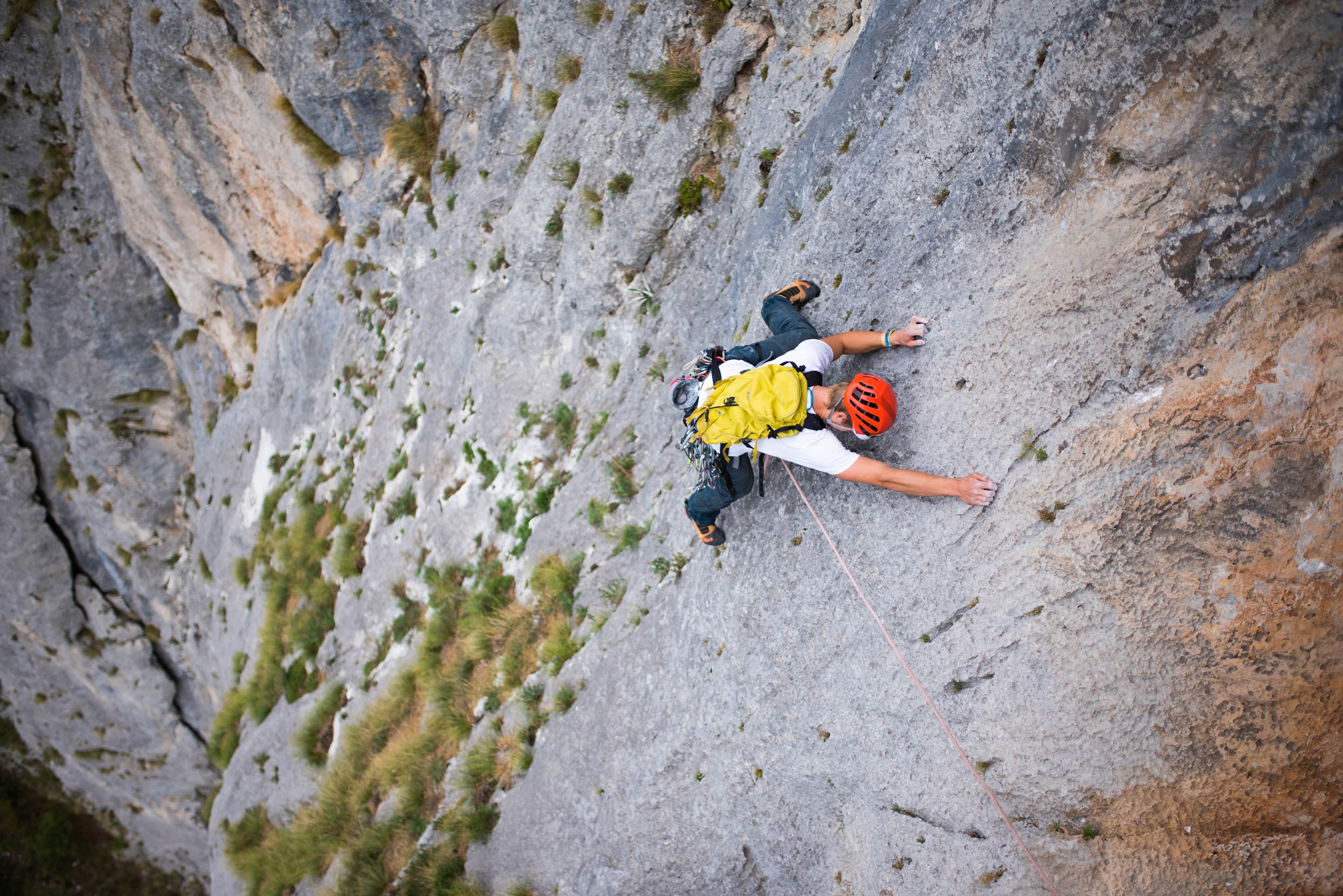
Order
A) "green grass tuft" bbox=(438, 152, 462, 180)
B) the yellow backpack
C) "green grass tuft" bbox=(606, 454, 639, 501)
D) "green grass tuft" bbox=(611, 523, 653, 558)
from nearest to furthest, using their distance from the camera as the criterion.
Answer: the yellow backpack
"green grass tuft" bbox=(611, 523, 653, 558)
"green grass tuft" bbox=(606, 454, 639, 501)
"green grass tuft" bbox=(438, 152, 462, 180)

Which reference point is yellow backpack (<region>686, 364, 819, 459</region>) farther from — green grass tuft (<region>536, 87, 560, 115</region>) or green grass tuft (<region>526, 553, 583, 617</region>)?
green grass tuft (<region>536, 87, 560, 115</region>)

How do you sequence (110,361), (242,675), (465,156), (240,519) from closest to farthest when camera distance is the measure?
(465,156) → (242,675) → (240,519) → (110,361)

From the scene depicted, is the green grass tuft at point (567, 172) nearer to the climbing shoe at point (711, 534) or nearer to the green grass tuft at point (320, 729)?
the climbing shoe at point (711, 534)

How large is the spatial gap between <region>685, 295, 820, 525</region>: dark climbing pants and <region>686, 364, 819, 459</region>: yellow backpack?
49 centimetres

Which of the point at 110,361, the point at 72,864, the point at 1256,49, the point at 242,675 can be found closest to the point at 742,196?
the point at 1256,49

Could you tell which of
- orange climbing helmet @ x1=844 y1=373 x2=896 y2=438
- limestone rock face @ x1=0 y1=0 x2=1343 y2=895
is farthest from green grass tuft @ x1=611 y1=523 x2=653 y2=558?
orange climbing helmet @ x1=844 y1=373 x2=896 y2=438

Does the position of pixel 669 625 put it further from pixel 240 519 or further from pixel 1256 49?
pixel 240 519

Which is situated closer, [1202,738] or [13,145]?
[1202,738]

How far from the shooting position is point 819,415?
15.8 ft

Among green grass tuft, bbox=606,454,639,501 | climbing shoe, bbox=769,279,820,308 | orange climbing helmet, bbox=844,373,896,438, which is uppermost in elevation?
climbing shoe, bbox=769,279,820,308

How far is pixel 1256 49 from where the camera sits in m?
3.41

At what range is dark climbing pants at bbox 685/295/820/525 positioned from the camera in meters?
5.28

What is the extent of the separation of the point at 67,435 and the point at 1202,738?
22.8 meters

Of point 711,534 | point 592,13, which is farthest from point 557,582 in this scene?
point 592,13
